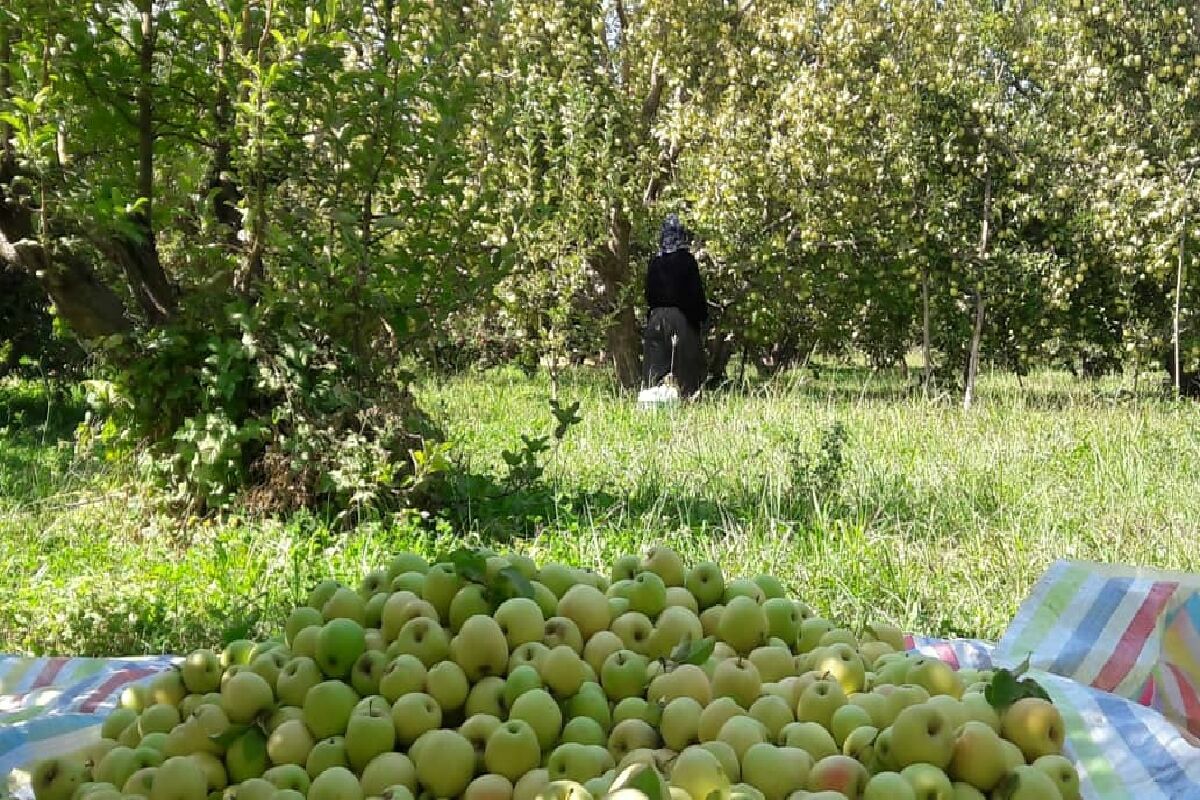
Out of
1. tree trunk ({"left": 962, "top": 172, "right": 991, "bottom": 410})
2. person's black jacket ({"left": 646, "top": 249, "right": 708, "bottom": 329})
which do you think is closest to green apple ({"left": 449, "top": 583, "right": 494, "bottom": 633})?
person's black jacket ({"left": 646, "top": 249, "right": 708, "bottom": 329})

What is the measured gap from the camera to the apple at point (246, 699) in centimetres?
147

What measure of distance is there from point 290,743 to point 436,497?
3.54 m

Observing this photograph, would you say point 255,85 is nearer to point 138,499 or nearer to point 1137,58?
point 138,499

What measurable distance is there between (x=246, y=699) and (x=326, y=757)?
175 mm

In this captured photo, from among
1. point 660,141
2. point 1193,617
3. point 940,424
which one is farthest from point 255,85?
point 660,141

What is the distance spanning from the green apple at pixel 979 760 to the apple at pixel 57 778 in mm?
1139

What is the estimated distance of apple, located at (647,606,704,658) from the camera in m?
1.63

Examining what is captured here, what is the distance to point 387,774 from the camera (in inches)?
52.0

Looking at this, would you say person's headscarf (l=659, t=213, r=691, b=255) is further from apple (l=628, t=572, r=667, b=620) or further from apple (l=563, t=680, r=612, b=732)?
apple (l=563, t=680, r=612, b=732)

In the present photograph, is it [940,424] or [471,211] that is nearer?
[471,211]

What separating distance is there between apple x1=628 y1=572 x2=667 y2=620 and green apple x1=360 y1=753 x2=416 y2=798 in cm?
48

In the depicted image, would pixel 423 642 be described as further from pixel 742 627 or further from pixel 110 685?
pixel 110 685

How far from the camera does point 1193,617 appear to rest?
216 centimetres

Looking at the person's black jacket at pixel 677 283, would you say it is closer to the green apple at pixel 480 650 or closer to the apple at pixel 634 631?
the apple at pixel 634 631
